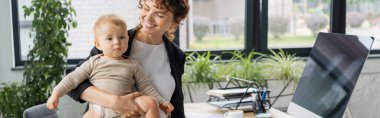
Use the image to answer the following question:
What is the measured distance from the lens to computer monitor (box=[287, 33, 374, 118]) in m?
2.40

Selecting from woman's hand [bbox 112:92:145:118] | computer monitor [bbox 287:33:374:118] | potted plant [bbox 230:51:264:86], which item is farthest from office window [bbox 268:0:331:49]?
woman's hand [bbox 112:92:145:118]

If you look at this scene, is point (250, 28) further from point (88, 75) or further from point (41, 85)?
point (88, 75)

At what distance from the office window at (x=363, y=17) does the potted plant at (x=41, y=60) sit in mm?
2558

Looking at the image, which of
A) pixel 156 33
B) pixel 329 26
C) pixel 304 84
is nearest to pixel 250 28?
pixel 329 26

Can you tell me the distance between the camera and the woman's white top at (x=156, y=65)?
1960 millimetres

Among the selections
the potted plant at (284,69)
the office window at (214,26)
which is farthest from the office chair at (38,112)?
the potted plant at (284,69)

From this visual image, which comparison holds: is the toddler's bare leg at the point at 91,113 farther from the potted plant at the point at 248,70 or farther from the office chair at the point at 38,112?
the potted plant at the point at 248,70

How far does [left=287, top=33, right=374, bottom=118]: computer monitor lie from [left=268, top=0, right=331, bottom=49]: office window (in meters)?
2.10

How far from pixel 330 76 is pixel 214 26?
2.32m

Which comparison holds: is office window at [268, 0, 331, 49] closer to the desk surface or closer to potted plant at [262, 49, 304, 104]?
potted plant at [262, 49, 304, 104]

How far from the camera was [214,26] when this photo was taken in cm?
482

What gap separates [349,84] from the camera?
2.41 meters

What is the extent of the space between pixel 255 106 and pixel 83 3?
206 cm

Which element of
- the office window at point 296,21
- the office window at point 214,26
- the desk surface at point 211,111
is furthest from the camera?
the office window at point 296,21
